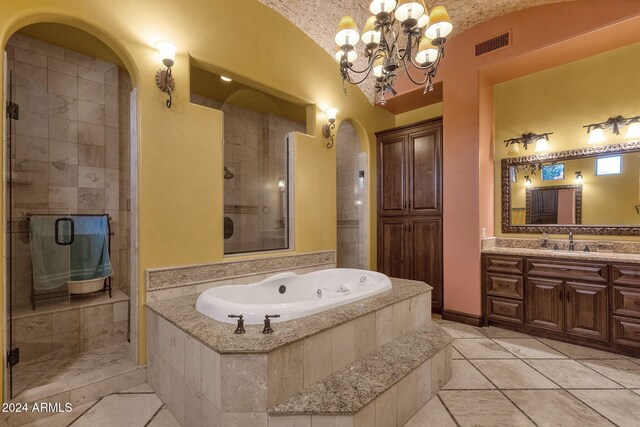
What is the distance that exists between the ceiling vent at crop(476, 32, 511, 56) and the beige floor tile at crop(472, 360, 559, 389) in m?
3.16

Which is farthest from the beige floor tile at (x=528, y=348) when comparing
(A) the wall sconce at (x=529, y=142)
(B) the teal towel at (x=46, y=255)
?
(B) the teal towel at (x=46, y=255)

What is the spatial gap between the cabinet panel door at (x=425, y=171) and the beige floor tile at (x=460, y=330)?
51.9 inches

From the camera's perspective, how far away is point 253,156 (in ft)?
13.1

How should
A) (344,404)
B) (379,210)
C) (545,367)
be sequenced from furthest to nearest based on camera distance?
(379,210)
(545,367)
(344,404)

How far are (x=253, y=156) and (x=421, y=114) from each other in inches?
99.8

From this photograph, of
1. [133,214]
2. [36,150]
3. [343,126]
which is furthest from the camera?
[343,126]

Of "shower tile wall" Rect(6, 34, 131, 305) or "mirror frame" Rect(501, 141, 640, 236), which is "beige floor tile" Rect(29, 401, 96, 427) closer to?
"shower tile wall" Rect(6, 34, 131, 305)

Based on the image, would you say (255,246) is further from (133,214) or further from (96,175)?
(96,175)

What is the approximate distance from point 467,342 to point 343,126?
340cm

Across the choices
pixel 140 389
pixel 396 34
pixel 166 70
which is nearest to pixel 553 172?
pixel 396 34

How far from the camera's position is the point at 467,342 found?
290cm

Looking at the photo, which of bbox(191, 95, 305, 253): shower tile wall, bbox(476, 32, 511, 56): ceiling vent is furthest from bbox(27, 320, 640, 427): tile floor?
bbox(476, 32, 511, 56): ceiling vent

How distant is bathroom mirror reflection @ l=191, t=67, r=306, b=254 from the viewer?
333 cm

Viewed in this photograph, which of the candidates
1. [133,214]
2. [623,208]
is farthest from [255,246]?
[623,208]
